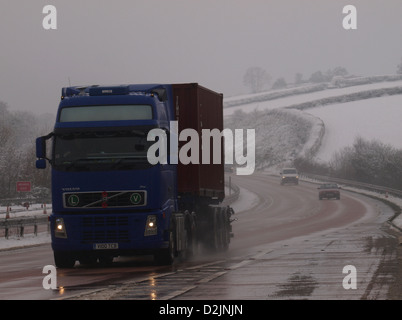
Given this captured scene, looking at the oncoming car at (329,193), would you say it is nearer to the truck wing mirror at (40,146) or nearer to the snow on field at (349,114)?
the snow on field at (349,114)

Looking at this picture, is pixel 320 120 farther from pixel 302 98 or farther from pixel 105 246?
pixel 105 246

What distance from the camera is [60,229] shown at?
65.0ft

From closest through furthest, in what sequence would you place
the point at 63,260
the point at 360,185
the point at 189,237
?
the point at 63,260, the point at 189,237, the point at 360,185

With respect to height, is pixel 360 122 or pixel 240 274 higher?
pixel 360 122

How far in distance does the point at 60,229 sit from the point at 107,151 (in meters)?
2.04

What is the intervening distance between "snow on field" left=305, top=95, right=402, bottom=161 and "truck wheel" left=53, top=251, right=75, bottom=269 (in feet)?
302

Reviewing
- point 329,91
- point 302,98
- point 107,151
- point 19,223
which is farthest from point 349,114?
point 107,151

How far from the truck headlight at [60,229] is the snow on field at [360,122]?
92.8m

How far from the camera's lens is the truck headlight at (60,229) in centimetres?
1975

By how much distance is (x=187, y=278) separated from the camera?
16516 mm

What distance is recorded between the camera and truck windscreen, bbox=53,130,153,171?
63.2ft

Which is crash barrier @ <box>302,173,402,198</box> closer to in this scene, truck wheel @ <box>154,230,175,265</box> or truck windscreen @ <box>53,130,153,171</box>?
truck wheel @ <box>154,230,175,265</box>

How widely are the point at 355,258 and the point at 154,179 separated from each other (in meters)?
4.85

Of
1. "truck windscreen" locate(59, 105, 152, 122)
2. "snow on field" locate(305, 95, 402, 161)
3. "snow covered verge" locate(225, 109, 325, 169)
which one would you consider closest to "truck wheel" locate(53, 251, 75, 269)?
"truck windscreen" locate(59, 105, 152, 122)
